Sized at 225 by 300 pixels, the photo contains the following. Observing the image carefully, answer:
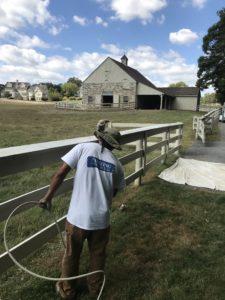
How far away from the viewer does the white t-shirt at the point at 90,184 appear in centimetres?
268

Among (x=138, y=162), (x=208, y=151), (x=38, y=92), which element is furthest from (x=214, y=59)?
(x=38, y=92)

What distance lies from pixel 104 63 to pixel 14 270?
45.7 m

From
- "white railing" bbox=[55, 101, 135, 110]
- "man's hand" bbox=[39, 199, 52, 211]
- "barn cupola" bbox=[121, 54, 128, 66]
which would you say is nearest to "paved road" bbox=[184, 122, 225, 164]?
"man's hand" bbox=[39, 199, 52, 211]

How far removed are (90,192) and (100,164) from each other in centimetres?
25

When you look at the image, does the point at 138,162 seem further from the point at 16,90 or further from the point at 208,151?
the point at 16,90

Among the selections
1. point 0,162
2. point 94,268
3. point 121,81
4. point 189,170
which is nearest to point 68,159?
point 0,162

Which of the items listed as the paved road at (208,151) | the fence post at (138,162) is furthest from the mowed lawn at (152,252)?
the paved road at (208,151)

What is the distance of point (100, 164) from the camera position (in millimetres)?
2709

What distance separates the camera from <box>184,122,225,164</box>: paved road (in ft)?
32.3

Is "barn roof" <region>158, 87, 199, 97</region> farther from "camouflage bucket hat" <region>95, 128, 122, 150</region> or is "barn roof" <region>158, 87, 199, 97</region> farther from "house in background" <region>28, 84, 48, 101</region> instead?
"house in background" <region>28, 84, 48, 101</region>

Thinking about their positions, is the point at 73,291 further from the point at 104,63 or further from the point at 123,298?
the point at 104,63

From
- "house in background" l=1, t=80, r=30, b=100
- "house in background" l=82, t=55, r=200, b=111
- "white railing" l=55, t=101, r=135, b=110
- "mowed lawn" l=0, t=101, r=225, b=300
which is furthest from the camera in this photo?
"house in background" l=1, t=80, r=30, b=100

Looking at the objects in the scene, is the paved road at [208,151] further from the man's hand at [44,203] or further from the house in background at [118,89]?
the house in background at [118,89]

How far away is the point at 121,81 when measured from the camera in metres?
46.5
